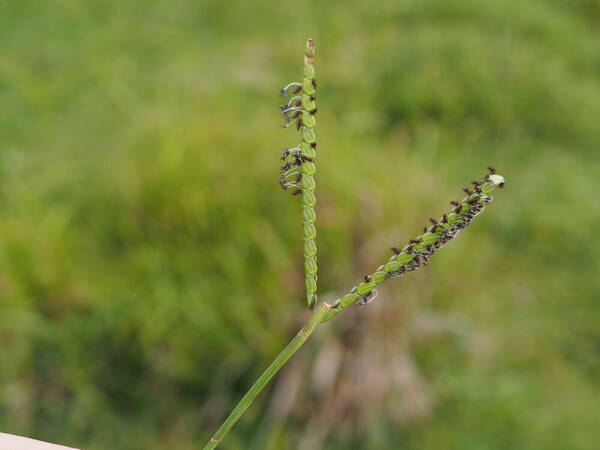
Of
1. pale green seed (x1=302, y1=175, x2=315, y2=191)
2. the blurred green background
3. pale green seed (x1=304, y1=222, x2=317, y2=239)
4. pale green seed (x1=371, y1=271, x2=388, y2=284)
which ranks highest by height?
pale green seed (x1=302, y1=175, x2=315, y2=191)

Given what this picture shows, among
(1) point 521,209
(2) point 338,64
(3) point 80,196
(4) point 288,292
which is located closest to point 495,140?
(1) point 521,209

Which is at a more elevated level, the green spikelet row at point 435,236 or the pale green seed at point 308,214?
the pale green seed at point 308,214

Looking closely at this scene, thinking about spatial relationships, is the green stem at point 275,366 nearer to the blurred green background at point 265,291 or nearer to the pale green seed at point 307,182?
the pale green seed at point 307,182

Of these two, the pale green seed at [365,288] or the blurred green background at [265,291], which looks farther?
the blurred green background at [265,291]

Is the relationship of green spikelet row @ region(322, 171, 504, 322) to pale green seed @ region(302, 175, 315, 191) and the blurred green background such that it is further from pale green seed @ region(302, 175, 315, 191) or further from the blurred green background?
the blurred green background

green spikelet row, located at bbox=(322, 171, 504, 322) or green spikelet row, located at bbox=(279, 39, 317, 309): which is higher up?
green spikelet row, located at bbox=(279, 39, 317, 309)

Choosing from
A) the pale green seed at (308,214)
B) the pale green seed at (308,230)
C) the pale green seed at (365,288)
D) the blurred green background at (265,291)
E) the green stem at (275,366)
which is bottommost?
the blurred green background at (265,291)

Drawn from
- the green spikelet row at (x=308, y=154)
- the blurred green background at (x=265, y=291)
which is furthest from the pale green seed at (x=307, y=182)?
the blurred green background at (x=265, y=291)

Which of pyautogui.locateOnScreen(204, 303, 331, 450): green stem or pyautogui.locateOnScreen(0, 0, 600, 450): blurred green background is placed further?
pyautogui.locateOnScreen(0, 0, 600, 450): blurred green background

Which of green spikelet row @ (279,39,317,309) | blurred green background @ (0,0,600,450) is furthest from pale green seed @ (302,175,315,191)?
blurred green background @ (0,0,600,450)

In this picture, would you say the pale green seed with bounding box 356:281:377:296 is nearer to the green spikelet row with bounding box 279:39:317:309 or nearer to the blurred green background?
the green spikelet row with bounding box 279:39:317:309

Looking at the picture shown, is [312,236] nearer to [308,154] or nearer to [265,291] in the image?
[308,154]
